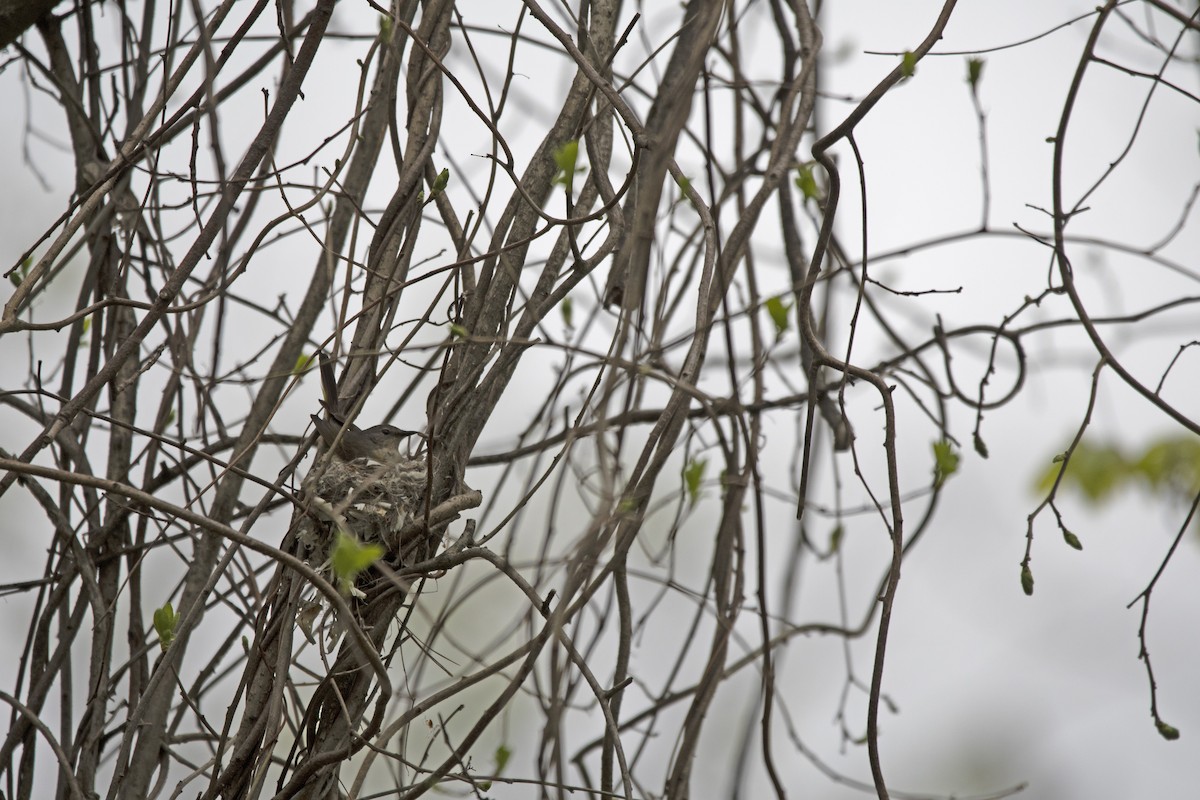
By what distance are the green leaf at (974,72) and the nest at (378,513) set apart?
7.14 ft

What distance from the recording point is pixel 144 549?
3.07 metres

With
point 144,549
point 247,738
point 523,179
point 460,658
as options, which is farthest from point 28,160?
point 460,658

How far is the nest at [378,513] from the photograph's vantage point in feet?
9.29

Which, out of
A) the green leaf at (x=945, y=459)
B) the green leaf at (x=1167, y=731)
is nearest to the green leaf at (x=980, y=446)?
the green leaf at (x=945, y=459)

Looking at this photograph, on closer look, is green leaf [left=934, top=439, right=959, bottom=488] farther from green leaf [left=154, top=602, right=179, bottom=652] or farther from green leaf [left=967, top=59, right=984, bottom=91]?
green leaf [left=154, top=602, right=179, bottom=652]

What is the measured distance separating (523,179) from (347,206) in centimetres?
71

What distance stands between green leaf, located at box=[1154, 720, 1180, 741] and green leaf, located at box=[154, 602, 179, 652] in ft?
8.34

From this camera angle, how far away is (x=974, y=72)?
3.49 meters

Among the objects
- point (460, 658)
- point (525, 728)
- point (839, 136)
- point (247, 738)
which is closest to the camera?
point (839, 136)

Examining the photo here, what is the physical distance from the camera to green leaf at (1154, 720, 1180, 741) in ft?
8.75

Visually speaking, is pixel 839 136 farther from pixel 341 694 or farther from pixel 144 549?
pixel 144 549

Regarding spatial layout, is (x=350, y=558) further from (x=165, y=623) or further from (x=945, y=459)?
(x=945, y=459)

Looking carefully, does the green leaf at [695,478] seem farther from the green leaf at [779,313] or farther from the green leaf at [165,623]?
the green leaf at [165,623]

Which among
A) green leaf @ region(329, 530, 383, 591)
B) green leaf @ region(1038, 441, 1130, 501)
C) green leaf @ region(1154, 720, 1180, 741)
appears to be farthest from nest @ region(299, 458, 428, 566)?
green leaf @ region(1038, 441, 1130, 501)
